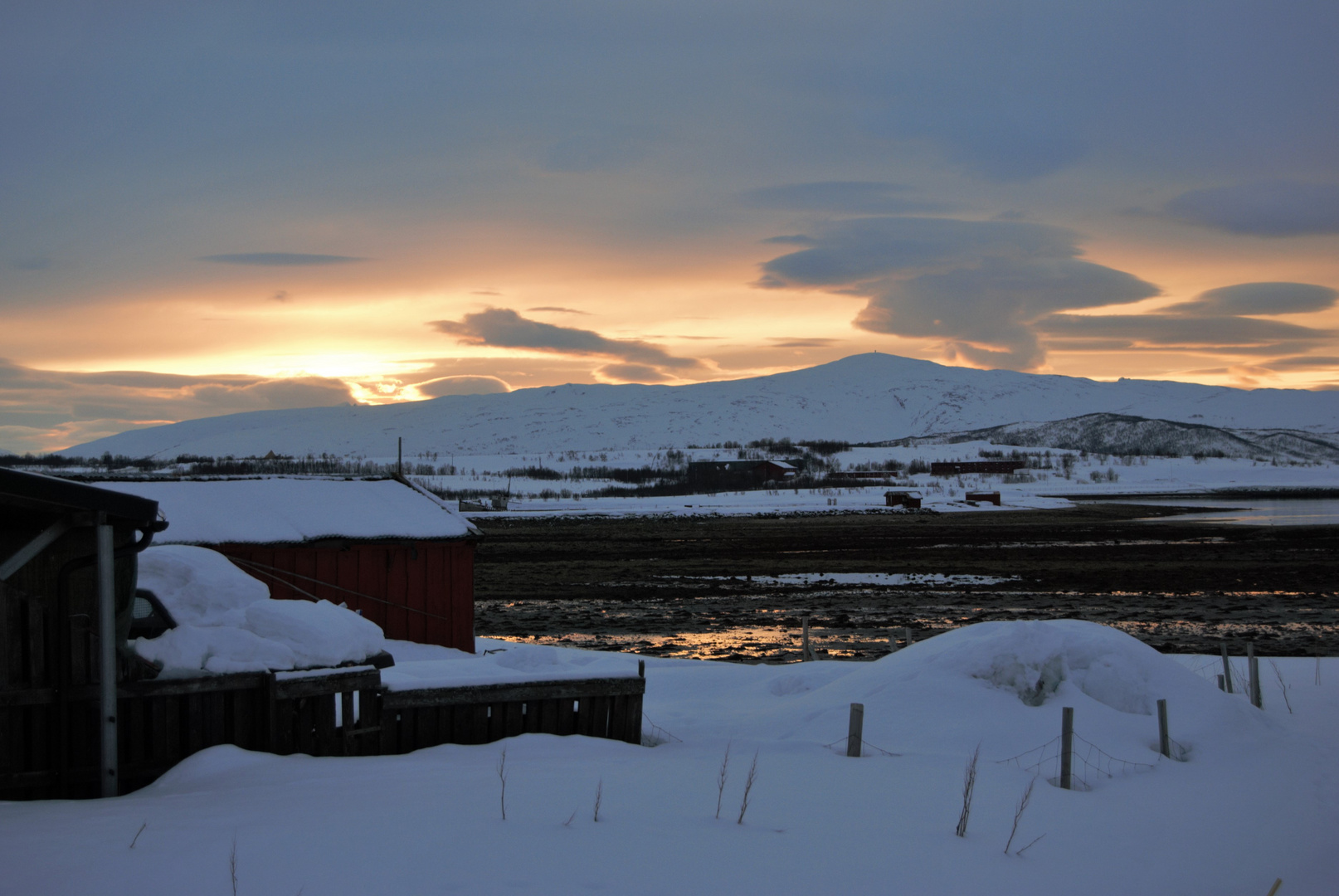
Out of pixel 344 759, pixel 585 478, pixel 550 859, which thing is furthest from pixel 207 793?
pixel 585 478

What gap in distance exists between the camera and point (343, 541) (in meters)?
16.0

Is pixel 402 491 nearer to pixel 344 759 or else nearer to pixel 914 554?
pixel 344 759

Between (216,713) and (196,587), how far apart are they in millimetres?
1880

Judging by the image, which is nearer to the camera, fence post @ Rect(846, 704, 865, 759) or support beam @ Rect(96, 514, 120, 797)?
support beam @ Rect(96, 514, 120, 797)

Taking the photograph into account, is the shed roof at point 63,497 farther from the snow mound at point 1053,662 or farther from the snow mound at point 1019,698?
the snow mound at point 1053,662

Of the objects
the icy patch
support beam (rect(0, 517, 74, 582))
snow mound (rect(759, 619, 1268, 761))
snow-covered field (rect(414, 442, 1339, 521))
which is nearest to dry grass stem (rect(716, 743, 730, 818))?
snow mound (rect(759, 619, 1268, 761))

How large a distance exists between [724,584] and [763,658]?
505 inches

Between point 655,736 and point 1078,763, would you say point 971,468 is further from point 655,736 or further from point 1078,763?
point 655,736

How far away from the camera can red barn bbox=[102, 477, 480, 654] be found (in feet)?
50.9

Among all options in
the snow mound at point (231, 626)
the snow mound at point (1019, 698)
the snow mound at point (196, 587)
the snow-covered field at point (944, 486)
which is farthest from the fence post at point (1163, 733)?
the snow-covered field at point (944, 486)

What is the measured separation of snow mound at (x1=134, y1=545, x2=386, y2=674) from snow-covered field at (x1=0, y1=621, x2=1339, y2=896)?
72 cm

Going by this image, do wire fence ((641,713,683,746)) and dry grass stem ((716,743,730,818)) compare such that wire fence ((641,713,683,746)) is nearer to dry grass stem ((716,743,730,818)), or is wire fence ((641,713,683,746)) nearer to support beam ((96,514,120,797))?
dry grass stem ((716,743,730,818))

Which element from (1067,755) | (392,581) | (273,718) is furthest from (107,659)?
(392,581)

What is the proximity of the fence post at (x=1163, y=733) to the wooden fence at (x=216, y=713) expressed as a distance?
5505mm
